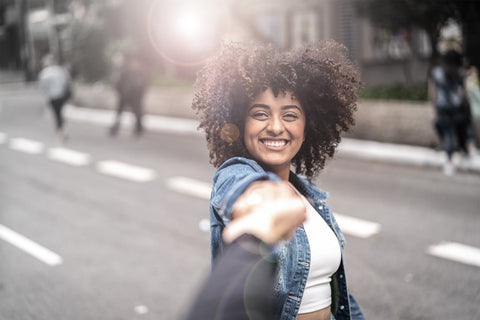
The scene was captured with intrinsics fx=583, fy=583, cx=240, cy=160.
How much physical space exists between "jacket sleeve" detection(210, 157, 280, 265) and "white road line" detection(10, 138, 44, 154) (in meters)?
12.2

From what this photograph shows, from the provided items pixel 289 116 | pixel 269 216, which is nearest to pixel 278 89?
pixel 289 116

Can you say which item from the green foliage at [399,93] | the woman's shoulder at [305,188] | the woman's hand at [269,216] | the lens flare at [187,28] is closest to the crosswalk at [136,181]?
the woman's shoulder at [305,188]

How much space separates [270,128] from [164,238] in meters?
4.83

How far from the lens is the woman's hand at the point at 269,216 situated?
1261 mm

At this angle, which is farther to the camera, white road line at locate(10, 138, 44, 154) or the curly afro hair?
white road line at locate(10, 138, 44, 154)

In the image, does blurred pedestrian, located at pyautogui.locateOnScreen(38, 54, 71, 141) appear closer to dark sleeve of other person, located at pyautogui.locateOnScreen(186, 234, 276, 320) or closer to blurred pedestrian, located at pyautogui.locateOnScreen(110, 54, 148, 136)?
blurred pedestrian, located at pyautogui.locateOnScreen(110, 54, 148, 136)

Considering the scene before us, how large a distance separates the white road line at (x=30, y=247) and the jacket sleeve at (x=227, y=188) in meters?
4.52

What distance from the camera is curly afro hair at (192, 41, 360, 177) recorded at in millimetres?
2000

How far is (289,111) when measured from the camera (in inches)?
79.7

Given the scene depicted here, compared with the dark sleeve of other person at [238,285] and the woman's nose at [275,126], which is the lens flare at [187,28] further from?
the dark sleeve of other person at [238,285]

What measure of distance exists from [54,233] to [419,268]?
413 cm

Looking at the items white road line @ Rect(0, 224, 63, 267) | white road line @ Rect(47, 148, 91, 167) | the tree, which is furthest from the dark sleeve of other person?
the tree

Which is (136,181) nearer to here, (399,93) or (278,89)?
(399,93)

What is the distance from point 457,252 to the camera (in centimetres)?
578
